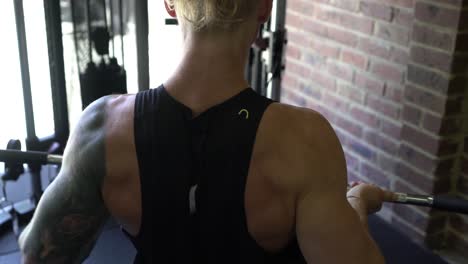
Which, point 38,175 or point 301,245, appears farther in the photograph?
point 38,175

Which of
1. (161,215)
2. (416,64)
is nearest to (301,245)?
(161,215)

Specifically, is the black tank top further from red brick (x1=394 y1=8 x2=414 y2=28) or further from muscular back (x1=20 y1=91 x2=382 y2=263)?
red brick (x1=394 y1=8 x2=414 y2=28)

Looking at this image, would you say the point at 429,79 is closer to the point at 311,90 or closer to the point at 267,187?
the point at 311,90

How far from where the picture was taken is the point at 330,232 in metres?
0.89

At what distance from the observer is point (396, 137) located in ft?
7.34

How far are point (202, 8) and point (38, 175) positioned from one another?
1.67 metres

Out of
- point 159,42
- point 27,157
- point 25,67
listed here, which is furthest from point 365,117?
point 27,157

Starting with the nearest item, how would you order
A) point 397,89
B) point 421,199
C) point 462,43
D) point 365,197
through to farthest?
point 365,197, point 421,199, point 462,43, point 397,89

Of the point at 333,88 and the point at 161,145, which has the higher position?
the point at 161,145

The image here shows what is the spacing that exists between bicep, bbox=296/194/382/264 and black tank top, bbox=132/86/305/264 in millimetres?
80

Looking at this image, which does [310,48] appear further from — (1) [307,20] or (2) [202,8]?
(2) [202,8]

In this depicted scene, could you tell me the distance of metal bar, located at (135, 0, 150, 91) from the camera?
2.24 meters

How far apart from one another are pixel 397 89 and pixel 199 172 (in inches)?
58.1

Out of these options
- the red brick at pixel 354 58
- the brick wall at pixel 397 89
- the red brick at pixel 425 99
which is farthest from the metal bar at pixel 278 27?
the red brick at pixel 425 99
